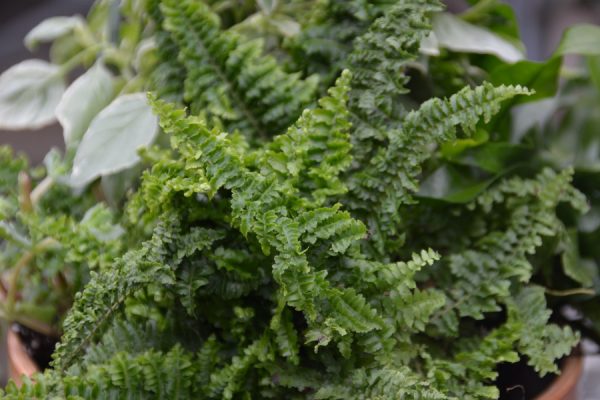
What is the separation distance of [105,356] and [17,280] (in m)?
0.30

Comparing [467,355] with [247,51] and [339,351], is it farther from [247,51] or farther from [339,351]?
[247,51]

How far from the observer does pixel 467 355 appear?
2.44 ft

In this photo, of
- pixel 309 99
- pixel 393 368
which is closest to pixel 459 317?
pixel 393 368

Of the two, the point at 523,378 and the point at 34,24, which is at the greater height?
the point at 34,24

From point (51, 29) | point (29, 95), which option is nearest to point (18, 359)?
point (29, 95)

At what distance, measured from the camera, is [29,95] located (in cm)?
111

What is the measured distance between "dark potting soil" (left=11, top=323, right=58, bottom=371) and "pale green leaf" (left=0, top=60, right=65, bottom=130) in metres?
0.33

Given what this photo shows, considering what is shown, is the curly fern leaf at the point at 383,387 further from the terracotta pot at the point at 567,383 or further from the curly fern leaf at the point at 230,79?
the curly fern leaf at the point at 230,79

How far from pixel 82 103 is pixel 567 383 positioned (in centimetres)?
78

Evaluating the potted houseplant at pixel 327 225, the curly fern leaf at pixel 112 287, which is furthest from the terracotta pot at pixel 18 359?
the curly fern leaf at pixel 112 287

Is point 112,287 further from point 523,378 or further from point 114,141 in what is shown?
point 523,378

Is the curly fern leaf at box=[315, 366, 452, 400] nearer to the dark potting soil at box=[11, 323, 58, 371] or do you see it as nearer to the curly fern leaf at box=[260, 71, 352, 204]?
the curly fern leaf at box=[260, 71, 352, 204]

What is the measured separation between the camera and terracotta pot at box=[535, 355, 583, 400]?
0.80 metres

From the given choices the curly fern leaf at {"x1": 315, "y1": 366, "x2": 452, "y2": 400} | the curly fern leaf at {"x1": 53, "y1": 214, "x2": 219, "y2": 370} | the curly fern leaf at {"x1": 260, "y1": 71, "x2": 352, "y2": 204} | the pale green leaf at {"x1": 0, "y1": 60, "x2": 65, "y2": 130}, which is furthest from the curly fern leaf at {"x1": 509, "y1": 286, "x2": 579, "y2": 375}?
the pale green leaf at {"x1": 0, "y1": 60, "x2": 65, "y2": 130}
